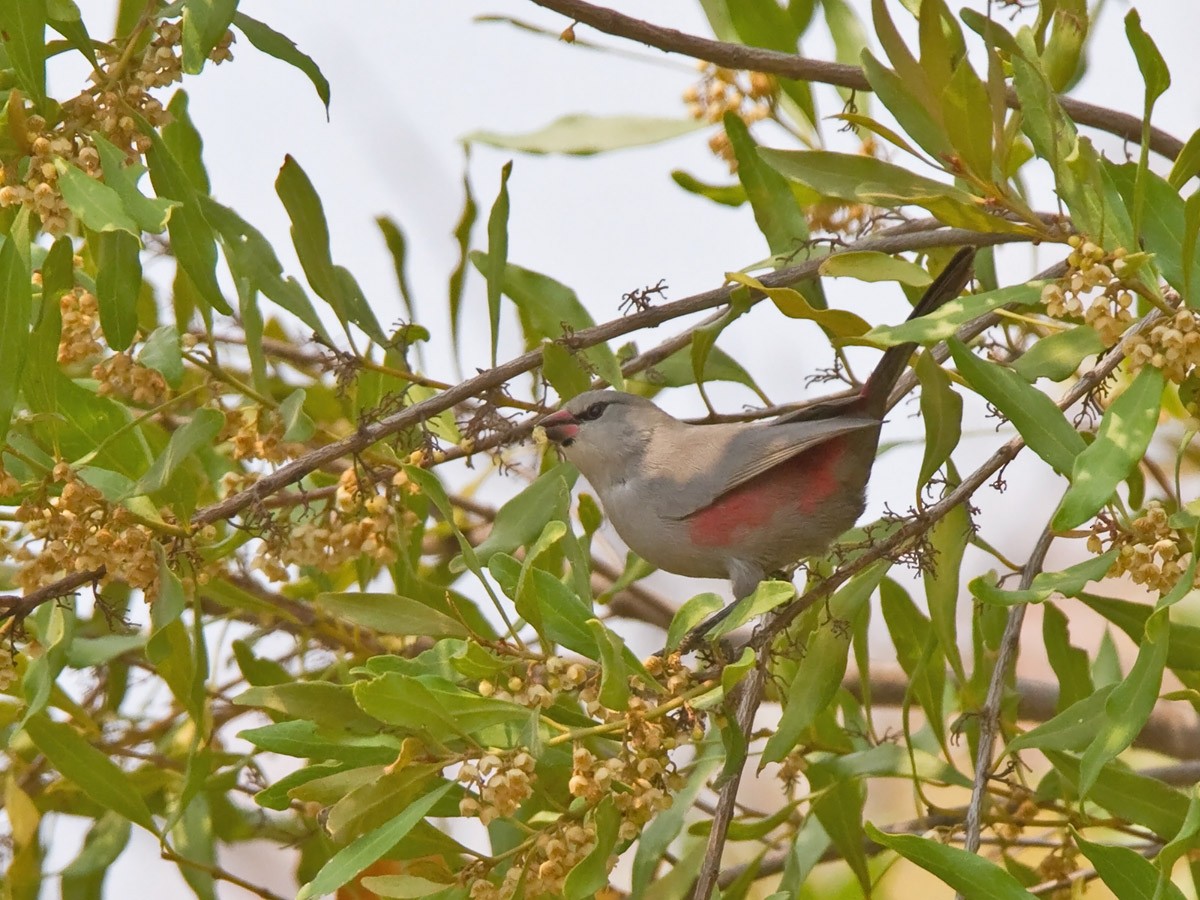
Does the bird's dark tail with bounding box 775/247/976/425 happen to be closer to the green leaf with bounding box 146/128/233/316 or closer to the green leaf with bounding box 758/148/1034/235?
the green leaf with bounding box 758/148/1034/235

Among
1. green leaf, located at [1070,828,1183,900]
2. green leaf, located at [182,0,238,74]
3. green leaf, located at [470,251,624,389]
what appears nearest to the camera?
green leaf, located at [1070,828,1183,900]

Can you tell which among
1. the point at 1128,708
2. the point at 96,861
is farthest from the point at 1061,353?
the point at 96,861

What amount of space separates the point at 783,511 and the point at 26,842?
1960mm

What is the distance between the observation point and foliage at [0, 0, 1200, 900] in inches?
87.0

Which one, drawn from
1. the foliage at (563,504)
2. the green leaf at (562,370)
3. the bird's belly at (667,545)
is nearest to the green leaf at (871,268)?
the foliage at (563,504)

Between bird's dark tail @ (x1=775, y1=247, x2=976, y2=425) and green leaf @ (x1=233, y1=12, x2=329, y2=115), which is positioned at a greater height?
green leaf @ (x1=233, y1=12, x2=329, y2=115)

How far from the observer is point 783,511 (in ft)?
11.2

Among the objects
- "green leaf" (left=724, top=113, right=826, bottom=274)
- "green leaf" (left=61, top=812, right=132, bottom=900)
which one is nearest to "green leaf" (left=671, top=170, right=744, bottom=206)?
"green leaf" (left=724, top=113, right=826, bottom=274)

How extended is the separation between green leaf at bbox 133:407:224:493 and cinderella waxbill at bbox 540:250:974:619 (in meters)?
1.02

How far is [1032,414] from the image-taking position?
226 centimetres

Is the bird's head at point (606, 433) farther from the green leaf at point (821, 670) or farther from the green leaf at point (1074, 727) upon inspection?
the green leaf at point (1074, 727)

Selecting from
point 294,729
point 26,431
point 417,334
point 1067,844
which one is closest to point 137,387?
point 26,431

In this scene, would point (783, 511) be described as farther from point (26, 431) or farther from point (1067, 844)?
point (26, 431)

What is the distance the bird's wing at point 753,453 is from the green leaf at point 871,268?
645 millimetres
